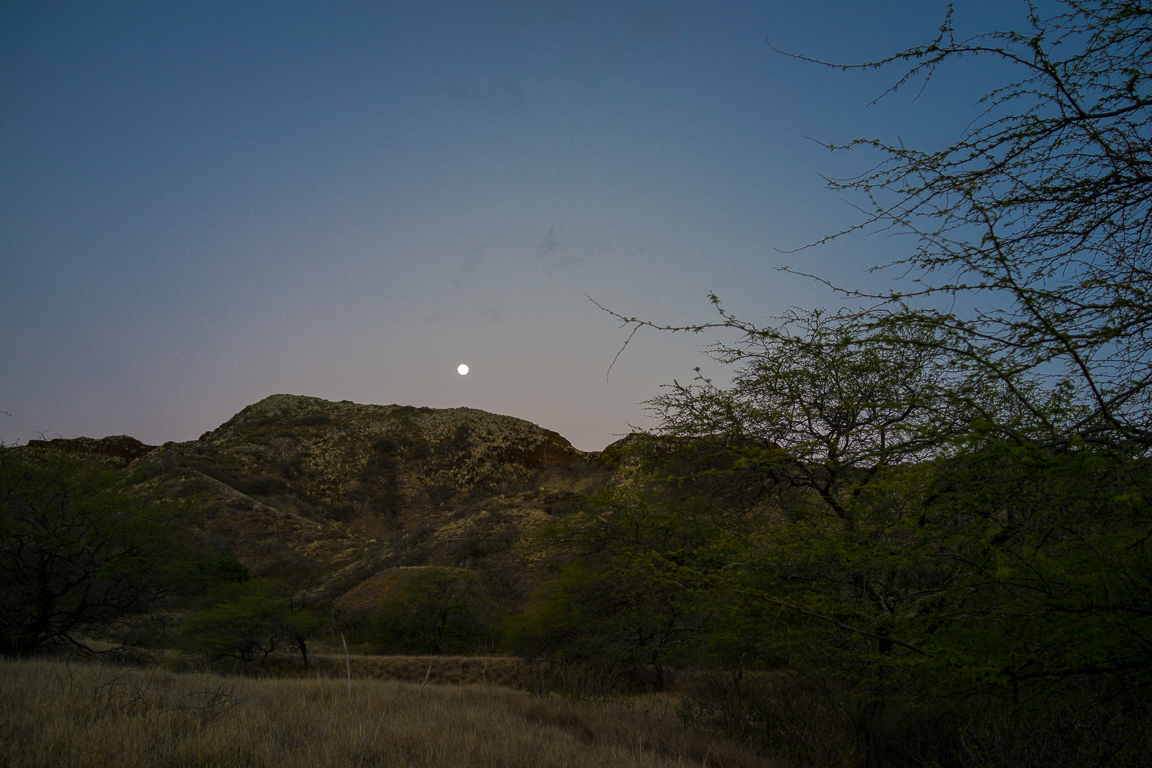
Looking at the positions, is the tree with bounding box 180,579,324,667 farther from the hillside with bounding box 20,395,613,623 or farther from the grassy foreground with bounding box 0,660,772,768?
the grassy foreground with bounding box 0,660,772,768

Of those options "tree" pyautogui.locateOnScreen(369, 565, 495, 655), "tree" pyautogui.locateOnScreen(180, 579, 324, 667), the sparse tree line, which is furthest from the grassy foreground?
"tree" pyautogui.locateOnScreen(369, 565, 495, 655)

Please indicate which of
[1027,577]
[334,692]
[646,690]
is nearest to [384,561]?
[646,690]

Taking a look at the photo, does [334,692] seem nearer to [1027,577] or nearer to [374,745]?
[374,745]

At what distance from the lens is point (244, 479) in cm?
6094

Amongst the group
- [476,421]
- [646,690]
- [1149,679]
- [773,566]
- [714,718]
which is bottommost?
[646,690]

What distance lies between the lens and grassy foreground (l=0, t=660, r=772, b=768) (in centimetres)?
511

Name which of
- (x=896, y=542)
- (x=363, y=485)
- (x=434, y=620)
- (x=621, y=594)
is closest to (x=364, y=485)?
(x=363, y=485)

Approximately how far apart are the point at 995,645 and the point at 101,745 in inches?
276

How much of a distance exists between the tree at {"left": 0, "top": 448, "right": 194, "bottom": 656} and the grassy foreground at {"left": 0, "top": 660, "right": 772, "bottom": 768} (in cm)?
873

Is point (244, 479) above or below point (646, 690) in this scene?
above

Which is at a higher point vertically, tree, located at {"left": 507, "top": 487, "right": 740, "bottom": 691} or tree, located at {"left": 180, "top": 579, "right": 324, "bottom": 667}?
tree, located at {"left": 507, "top": 487, "right": 740, "bottom": 691}

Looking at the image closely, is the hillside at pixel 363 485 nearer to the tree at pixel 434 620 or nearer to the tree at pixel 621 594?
the tree at pixel 434 620

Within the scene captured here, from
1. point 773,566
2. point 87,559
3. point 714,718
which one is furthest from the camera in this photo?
point 87,559

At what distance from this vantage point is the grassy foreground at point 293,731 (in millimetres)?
5105
